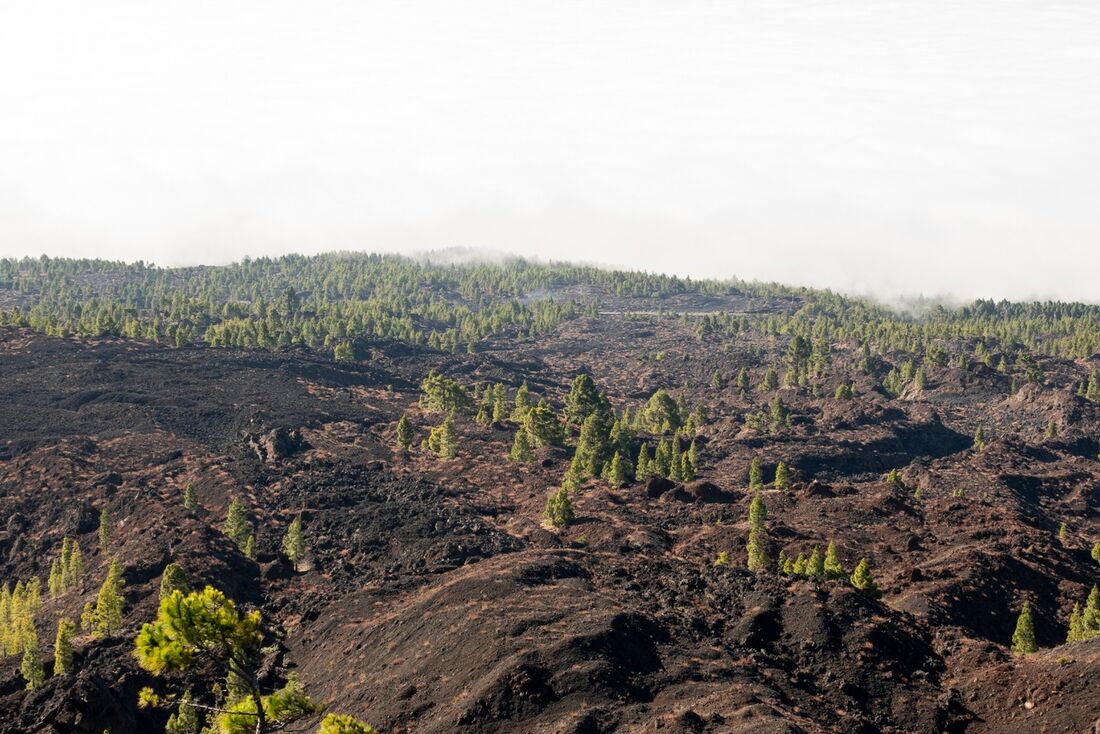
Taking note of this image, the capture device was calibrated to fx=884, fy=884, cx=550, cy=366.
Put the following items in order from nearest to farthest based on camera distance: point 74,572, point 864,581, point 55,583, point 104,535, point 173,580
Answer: point 173,580
point 864,581
point 55,583
point 74,572
point 104,535

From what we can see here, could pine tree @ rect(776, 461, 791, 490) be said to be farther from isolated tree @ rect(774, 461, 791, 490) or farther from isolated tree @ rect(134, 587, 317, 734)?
isolated tree @ rect(134, 587, 317, 734)

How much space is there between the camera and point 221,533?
9950cm

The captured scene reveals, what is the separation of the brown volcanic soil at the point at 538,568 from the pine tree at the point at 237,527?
258 centimetres

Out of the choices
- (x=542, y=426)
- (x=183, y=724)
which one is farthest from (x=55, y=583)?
(x=542, y=426)

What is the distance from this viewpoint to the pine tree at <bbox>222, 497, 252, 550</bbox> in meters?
97.9

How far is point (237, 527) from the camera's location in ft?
321

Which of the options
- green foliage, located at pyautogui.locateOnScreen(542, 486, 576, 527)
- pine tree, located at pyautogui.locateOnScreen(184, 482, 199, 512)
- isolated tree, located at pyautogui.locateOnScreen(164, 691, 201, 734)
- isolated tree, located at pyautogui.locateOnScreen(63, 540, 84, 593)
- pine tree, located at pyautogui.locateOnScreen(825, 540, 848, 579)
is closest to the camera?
isolated tree, located at pyautogui.locateOnScreen(164, 691, 201, 734)

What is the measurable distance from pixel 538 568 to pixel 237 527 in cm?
3983

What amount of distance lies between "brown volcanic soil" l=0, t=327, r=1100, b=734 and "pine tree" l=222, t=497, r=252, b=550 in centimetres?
258

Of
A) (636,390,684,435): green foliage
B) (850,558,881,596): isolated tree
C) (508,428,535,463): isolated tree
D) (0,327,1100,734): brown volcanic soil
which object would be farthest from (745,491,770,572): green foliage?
(636,390,684,435): green foliage

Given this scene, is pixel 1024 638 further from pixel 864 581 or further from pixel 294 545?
pixel 294 545

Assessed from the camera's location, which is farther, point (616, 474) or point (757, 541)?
point (616, 474)

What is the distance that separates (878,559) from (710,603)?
29887 mm

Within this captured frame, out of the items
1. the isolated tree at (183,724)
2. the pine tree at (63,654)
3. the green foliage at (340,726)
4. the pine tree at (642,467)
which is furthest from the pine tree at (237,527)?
the green foliage at (340,726)
